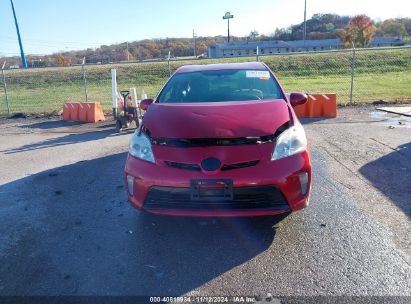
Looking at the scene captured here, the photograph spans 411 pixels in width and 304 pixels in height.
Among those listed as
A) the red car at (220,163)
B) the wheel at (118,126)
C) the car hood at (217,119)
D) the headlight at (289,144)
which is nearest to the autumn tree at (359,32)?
the wheel at (118,126)

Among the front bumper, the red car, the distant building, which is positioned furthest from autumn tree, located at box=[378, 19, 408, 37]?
the front bumper

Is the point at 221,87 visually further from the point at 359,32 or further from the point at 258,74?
the point at 359,32

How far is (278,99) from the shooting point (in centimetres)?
432

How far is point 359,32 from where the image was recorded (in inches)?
3009

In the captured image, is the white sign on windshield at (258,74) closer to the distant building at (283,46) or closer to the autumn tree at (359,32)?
the distant building at (283,46)

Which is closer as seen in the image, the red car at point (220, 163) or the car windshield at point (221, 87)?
the red car at point (220, 163)

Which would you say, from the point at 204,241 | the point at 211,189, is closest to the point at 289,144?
the point at 211,189

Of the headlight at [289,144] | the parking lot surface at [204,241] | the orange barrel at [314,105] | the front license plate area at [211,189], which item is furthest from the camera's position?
the orange barrel at [314,105]

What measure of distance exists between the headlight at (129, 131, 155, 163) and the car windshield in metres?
1.05

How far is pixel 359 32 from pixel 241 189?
84.2m

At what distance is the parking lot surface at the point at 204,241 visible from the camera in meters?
2.83

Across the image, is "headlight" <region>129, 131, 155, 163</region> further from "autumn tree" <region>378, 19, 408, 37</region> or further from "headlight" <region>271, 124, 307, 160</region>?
"autumn tree" <region>378, 19, 408, 37</region>

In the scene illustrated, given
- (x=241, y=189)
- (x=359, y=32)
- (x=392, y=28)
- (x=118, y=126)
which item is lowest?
(x=118, y=126)

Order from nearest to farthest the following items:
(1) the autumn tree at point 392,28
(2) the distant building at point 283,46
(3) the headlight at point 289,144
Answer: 1. (3) the headlight at point 289,144
2. (2) the distant building at point 283,46
3. (1) the autumn tree at point 392,28
